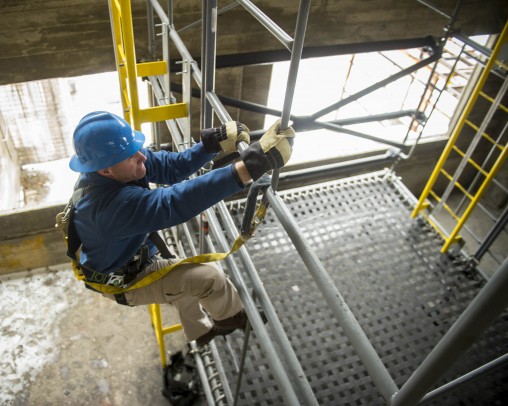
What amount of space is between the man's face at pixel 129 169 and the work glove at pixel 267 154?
29.8 inches

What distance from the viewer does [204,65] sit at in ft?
8.32

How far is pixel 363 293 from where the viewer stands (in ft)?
13.8

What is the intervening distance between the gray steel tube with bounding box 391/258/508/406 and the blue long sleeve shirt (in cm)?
121

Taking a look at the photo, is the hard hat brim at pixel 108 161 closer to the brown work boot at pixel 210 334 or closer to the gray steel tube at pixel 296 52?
the gray steel tube at pixel 296 52

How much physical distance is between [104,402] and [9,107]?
3.94m

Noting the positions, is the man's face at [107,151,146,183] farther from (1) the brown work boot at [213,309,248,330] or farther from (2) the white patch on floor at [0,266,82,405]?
(2) the white patch on floor at [0,266,82,405]

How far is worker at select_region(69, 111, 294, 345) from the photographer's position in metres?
2.11

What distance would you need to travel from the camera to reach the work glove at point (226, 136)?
8.04ft

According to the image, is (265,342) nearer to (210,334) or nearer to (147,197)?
(147,197)

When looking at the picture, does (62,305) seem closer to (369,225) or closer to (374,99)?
(369,225)

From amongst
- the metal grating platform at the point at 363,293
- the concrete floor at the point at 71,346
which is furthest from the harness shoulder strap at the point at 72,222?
the concrete floor at the point at 71,346

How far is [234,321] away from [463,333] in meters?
2.34

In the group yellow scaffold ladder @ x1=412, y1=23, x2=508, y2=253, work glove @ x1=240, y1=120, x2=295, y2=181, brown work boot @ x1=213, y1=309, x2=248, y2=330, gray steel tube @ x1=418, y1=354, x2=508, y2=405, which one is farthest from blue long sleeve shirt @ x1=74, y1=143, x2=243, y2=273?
yellow scaffold ladder @ x1=412, y1=23, x2=508, y2=253

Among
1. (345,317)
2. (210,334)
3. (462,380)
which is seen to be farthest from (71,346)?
(462,380)
